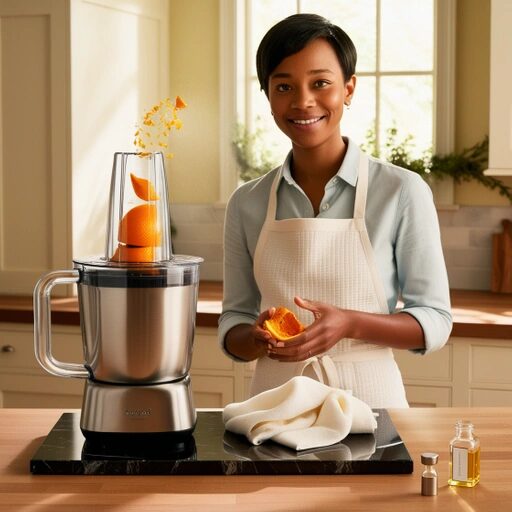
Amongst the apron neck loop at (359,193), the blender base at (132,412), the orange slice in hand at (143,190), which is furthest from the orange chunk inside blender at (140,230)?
the apron neck loop at (359,193)

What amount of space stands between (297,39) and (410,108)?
233cm

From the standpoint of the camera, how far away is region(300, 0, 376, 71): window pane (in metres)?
4.18

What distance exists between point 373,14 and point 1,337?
78.4 inches

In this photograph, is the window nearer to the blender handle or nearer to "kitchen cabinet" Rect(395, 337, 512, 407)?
"kitchen cabinet" Rect(395, 337, 512, 407)

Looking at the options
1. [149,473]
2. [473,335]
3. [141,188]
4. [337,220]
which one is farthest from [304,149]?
[473,335]

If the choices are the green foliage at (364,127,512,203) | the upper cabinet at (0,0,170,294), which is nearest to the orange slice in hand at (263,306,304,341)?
the upper cabinet at (0,0,170,294)

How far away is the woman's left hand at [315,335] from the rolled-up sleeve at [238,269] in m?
0.37

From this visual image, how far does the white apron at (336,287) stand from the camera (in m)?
2.01

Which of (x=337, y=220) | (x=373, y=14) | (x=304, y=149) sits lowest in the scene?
(x=337, y=220)

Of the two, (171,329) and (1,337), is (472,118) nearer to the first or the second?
(1,337)

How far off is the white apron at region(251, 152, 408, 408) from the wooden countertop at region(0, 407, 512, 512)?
436 mm

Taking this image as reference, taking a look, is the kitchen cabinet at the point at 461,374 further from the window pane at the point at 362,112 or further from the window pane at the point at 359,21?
the window pane at the point at 359,21

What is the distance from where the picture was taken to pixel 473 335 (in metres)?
3.30

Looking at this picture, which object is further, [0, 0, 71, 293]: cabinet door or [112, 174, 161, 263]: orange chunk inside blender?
[0, 0, 71, 293]: cabinet door
